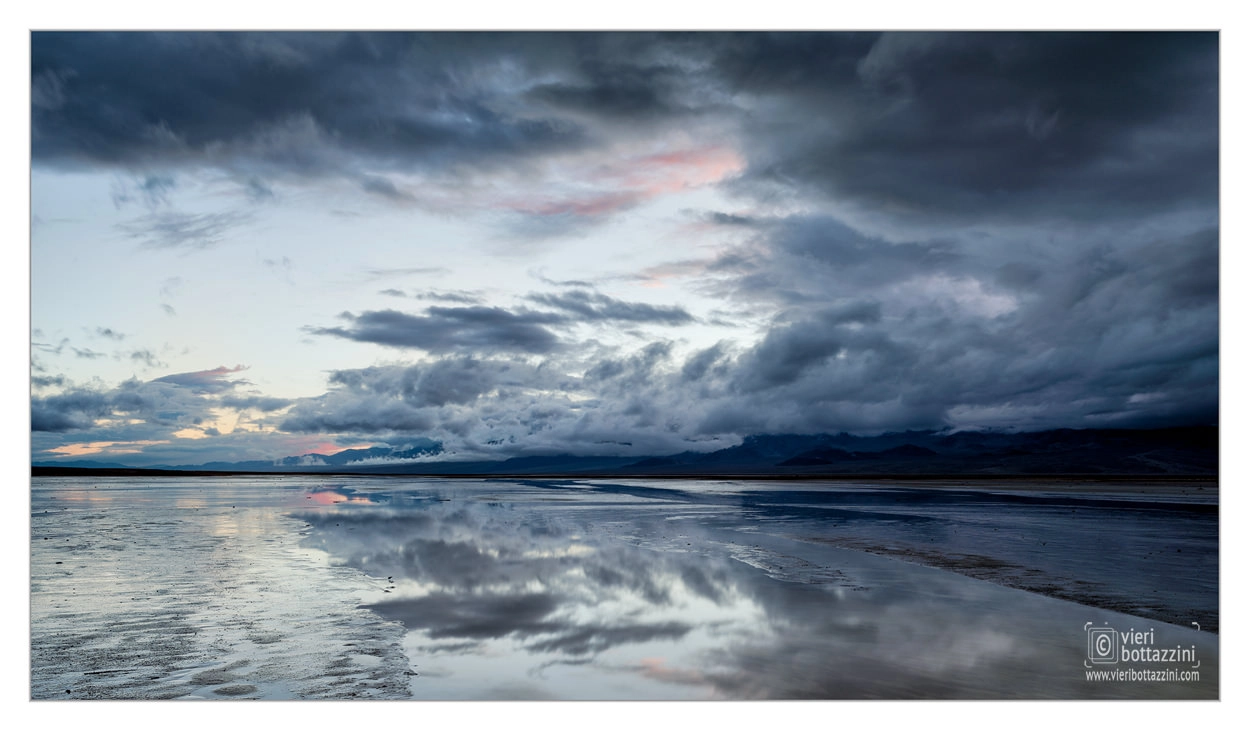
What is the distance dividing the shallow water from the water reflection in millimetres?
56

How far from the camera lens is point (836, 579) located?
59.2 feet

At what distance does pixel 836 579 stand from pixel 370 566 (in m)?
12.1

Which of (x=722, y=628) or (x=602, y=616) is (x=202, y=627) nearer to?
(x=602, y=616)

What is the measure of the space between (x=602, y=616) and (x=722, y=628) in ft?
7.76

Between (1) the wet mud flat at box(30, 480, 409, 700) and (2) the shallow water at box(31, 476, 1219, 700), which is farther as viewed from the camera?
(2) the shallow water at box(31, 476, 1219, 700)

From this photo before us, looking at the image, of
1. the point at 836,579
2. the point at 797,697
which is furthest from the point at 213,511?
the point at 797,697

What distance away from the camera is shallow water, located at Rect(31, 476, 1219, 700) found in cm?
1068

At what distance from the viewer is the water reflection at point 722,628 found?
35.1ft

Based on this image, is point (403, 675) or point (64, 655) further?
point (64, 655)

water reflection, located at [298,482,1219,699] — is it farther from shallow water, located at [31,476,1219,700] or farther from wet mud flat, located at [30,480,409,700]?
wet mud flat, located at [30,480,409,700]

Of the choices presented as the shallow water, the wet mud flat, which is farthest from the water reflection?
the wet mud flat

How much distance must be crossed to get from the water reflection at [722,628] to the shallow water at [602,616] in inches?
2.2

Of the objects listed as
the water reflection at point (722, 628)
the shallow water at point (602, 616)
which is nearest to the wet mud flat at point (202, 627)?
the shallow water at point (602, 616)
